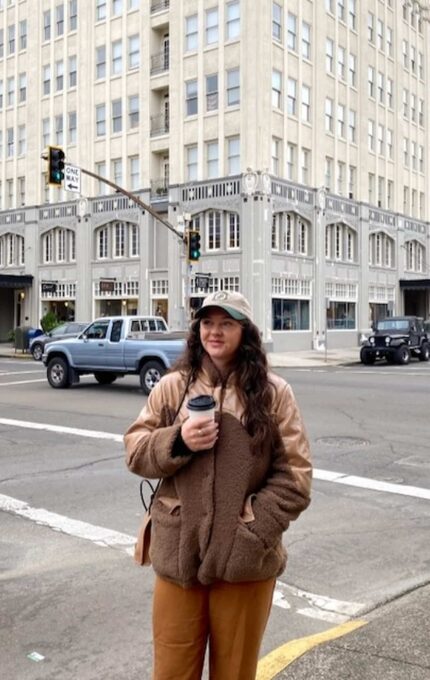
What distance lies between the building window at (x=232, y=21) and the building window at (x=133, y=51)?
21.1 feet

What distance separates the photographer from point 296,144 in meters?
35.1

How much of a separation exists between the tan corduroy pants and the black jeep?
25.7 metres

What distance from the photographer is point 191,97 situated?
35.3m

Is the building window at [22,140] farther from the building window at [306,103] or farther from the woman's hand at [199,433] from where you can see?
the woman's hand at [199,433]

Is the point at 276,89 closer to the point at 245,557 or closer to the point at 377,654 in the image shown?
the point at 377,654

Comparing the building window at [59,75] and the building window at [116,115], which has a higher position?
the building window at [59,75]

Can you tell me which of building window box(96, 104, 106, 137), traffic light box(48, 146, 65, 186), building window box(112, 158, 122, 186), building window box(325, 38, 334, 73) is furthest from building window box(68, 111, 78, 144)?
traffic light box(48, 146, 65, 186)

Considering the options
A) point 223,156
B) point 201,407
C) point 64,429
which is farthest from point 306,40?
point 201,407

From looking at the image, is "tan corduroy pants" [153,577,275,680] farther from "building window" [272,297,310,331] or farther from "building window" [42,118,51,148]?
"building window" [42,118,51,148]

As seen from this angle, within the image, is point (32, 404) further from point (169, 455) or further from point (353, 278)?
point (353, 278)

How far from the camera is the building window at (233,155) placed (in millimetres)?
33500

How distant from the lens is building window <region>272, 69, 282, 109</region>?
33750 millimetres

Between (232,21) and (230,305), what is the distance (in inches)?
1360

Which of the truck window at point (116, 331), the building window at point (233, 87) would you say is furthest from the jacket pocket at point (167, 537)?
the building window at point (233, 87)
